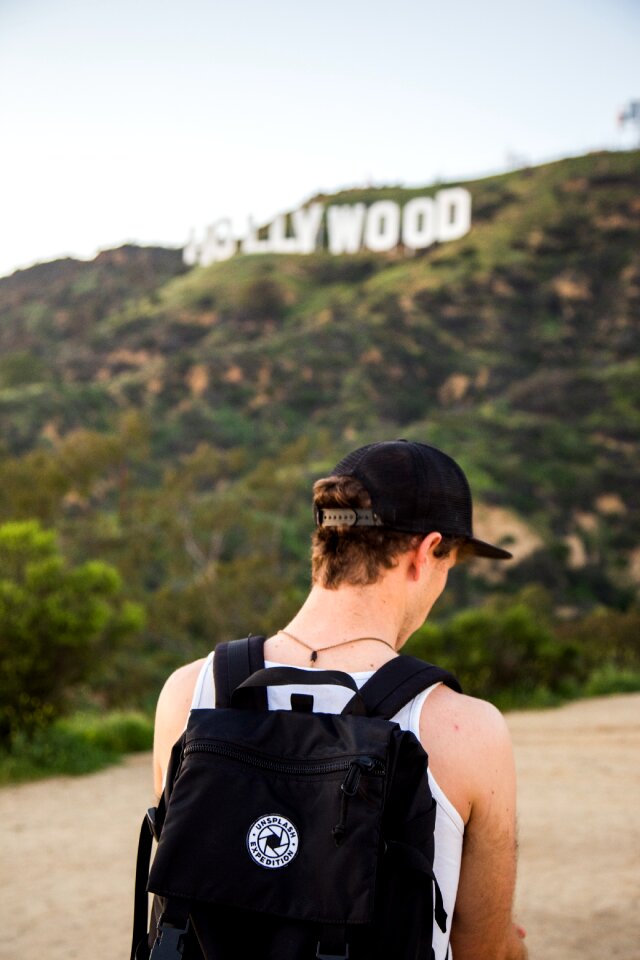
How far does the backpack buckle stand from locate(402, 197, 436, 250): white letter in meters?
54.2

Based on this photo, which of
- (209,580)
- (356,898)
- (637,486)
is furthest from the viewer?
(637,486)

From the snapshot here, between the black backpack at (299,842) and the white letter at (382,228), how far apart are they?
54.3 metres

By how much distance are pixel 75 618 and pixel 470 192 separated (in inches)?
2113

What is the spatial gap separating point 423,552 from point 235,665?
1.17 feet

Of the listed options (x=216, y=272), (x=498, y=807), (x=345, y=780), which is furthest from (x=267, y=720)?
(x=216, y=272)

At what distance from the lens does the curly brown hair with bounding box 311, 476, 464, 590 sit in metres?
1.66

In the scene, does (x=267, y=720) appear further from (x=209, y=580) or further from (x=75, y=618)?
(x=209, y=580)

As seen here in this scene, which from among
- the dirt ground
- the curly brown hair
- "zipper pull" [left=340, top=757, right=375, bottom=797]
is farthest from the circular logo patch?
the dirt ground

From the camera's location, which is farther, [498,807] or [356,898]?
[498,807]

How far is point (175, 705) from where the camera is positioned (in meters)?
1.68

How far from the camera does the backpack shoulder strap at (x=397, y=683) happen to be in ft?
4.89

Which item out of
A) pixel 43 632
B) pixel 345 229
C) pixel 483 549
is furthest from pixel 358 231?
pixel 483 549

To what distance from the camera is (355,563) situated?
5.49ft

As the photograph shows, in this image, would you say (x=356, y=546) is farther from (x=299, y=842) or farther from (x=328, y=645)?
(x=299, y=842)
